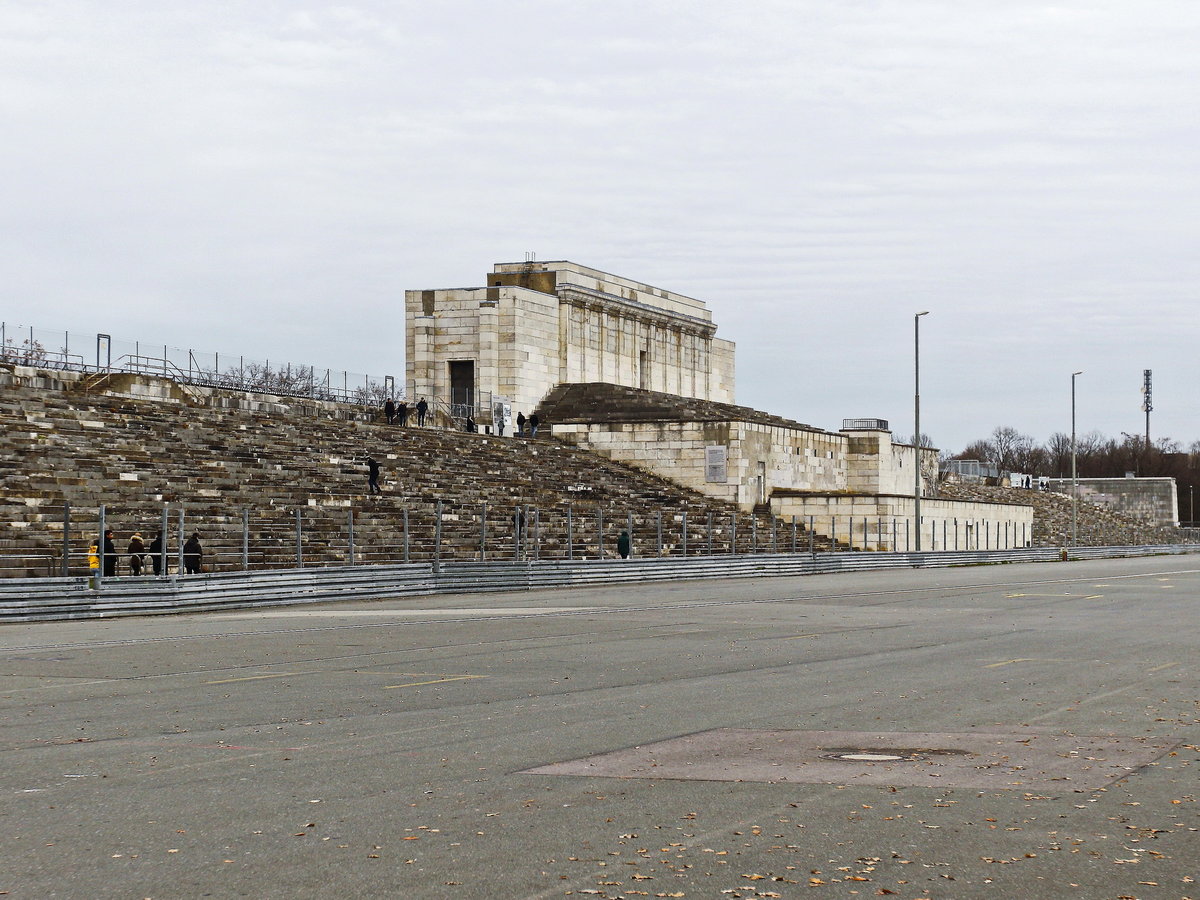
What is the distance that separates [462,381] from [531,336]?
13.4 ft

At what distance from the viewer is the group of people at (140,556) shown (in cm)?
3045

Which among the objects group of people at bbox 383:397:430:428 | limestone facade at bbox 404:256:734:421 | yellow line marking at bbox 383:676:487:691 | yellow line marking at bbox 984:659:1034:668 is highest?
limestone facade at bbox 404:256:734:421

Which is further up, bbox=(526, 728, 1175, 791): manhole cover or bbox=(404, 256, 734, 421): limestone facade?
bbox=(404, 256, 734, 421): limestone facade

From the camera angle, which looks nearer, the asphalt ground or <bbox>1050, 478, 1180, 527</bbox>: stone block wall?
the asphalt ground

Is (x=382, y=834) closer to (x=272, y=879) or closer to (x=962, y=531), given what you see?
(x=272, y=879)

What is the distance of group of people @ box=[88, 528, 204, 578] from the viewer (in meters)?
30.5

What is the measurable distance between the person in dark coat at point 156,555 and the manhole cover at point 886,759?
21407mm

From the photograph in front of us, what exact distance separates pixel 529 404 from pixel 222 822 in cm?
6485

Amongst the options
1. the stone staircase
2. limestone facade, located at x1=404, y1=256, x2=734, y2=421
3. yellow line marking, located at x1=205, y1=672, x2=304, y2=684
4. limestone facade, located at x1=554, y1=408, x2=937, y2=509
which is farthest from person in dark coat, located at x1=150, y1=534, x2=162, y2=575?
limestone facade, located at x1=404, y1=256, x2=734, y2=421

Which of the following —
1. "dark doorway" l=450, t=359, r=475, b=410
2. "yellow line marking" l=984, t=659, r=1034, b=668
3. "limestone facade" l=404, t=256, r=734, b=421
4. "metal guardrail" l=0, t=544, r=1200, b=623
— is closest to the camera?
"yellow line marking" l=984, t=659, r=1034, b=668

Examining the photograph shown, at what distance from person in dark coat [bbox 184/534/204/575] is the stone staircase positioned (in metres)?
0.41

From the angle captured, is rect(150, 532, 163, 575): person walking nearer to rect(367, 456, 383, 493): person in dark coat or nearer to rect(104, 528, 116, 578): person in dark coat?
rect(104, 528, 116, 578): person in dark coat

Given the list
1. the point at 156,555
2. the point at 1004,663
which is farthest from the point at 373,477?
the point at 1004,663

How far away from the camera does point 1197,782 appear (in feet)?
33.6
